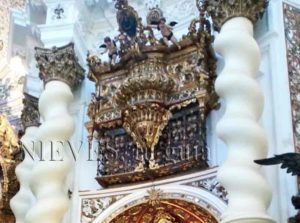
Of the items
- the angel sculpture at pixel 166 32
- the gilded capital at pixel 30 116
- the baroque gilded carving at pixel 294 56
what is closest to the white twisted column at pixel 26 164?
the gilded capital at pixel 30 116

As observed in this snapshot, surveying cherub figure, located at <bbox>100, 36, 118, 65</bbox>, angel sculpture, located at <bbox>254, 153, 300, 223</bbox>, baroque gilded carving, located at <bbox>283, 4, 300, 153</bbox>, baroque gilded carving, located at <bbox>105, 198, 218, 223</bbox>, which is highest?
cherub figure, located at <bbox>100, 36, 118, 65</bbox>

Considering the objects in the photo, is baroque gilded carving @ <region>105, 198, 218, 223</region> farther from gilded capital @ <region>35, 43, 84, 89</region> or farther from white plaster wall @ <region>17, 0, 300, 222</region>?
gilded capital @ <region>35, 43, 84, 89</region>

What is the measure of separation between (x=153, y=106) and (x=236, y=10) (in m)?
1.36

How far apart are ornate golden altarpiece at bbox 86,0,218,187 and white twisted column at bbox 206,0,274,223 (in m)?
0.70

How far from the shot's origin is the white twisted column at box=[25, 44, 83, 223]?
6.66 meters

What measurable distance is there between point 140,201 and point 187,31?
6.86ft

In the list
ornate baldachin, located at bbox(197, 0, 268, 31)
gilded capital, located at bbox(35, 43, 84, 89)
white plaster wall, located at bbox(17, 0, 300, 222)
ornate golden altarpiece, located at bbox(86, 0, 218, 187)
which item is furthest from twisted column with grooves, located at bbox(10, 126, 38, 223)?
ornate baldachin, located at bbox(197, 0, 268, 31)

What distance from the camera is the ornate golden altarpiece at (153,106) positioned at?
687cm

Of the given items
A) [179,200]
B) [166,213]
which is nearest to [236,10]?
[179,200]

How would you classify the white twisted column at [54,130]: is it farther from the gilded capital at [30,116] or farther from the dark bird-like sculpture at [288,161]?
the dark bird-like sculpture at [288,161]

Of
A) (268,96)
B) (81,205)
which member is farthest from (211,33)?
(81,205)

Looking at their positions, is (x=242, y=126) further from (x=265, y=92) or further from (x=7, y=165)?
(x=7, y=165)

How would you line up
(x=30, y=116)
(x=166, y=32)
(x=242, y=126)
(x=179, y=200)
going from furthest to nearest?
(x=30, y=116)
(x=166, y=32)
(x=179, y=200)
(x=242, y=126)

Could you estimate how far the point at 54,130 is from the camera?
713cm
